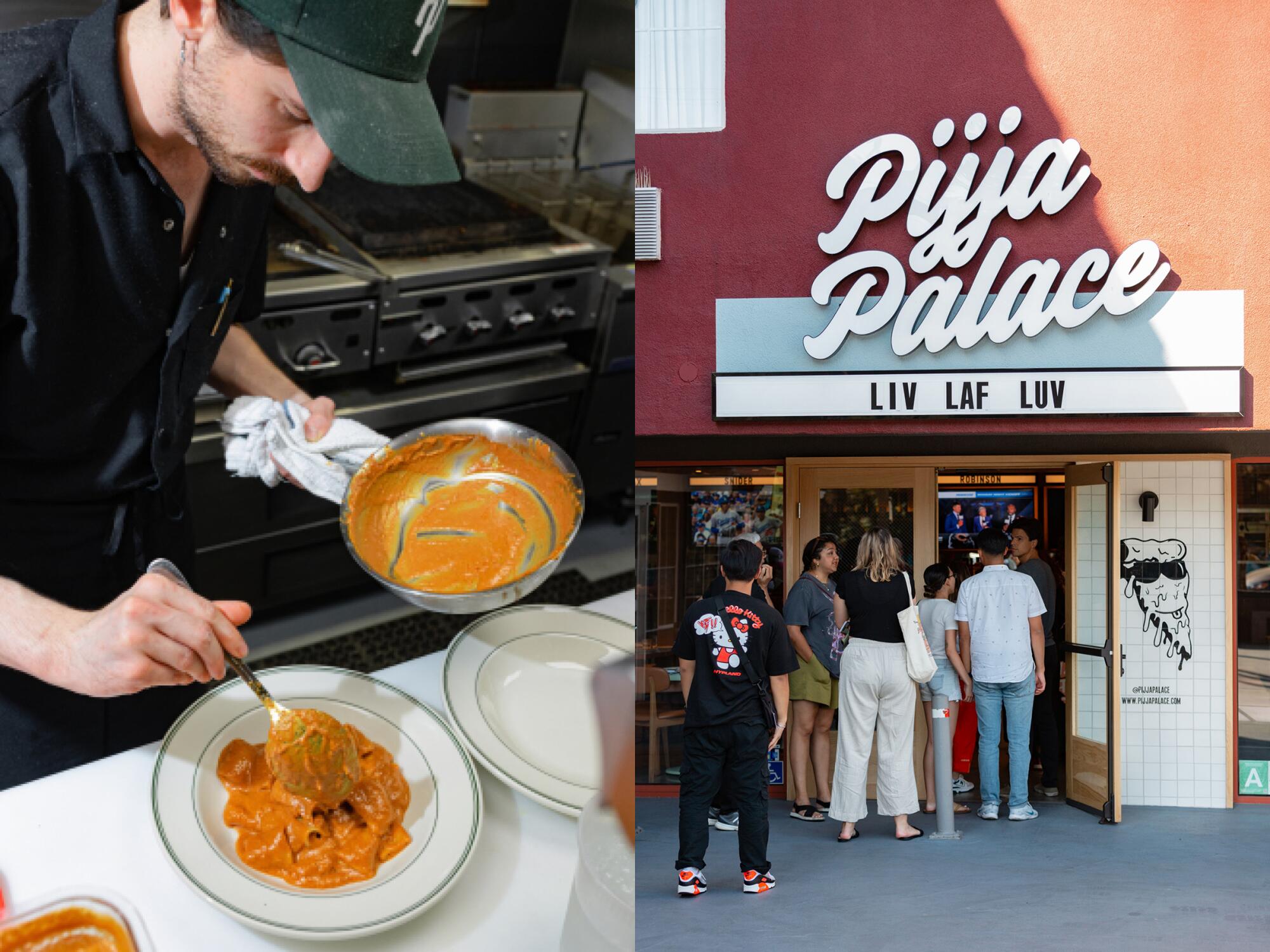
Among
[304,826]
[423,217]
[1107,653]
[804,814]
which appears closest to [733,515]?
[804,814]

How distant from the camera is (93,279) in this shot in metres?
0.84

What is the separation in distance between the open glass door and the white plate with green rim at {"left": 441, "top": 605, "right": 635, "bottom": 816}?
6.54ft

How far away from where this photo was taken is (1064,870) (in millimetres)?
2791

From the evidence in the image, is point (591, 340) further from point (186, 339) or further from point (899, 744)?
point (899, 744)

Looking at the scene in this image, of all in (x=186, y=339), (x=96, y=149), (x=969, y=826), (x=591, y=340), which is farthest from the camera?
(x=969, y=826)

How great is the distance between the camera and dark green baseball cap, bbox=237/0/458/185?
0.79 m

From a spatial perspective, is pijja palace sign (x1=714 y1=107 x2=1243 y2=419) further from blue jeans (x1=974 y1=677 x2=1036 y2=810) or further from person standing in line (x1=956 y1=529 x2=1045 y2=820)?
blue jeans (x1=974 y1=677 x2=1036 y2=810)

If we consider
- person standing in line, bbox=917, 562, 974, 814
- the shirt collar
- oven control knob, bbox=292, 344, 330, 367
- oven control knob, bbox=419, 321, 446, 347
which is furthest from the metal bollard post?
the shirt collar

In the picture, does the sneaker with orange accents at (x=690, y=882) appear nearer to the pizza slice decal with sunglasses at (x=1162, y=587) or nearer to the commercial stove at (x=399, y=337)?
the pizza slice decal with sunglasses at (x=1162, y=587)

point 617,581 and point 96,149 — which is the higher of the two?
point 96,149

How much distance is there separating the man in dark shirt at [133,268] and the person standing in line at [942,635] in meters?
2.17

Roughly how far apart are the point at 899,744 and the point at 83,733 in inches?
90.6

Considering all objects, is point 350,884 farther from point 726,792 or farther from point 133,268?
point 726,792

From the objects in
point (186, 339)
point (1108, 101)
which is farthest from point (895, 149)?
point (186, 339)
